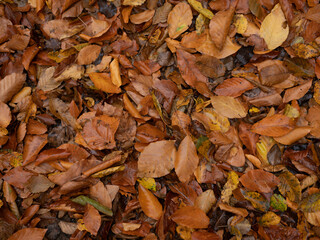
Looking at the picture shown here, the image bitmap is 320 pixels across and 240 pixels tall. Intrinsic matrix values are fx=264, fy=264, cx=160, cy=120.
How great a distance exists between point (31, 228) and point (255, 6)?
1621mm

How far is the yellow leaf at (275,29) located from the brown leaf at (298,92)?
0.24 m

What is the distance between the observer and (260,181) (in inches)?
50.5

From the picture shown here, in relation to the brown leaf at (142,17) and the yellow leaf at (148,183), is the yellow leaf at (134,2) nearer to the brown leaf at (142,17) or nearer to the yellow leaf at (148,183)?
the brown leaf at (142,17)

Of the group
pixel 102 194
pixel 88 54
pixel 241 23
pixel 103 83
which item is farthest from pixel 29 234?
pixel 241 23

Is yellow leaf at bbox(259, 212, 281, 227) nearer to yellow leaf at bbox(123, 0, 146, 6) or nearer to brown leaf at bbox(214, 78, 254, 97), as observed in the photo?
brown leaf at bbox(214, 78, 254, 97)

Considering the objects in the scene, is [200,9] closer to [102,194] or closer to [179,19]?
[179,19]

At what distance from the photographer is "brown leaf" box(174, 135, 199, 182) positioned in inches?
51.0

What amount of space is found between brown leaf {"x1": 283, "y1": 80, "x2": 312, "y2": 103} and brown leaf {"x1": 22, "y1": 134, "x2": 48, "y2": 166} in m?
1.28

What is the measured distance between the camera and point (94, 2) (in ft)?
4.83

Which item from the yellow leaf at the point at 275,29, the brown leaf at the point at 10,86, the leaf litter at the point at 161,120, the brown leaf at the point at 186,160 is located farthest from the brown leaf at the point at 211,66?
the brown leaf at the point at 10,86

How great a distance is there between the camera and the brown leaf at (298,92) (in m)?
1.31

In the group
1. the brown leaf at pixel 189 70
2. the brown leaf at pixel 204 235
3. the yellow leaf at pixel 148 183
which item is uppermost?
the brown leaf at pixel 189 70

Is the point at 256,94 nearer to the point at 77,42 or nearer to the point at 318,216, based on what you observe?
the point at 318,216

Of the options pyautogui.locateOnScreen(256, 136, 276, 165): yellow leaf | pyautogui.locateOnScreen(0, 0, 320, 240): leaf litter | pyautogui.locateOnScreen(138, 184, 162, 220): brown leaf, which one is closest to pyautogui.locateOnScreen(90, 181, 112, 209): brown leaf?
pyautogui.locateOnScreen(0, 0, 320, 240): leaf litter
